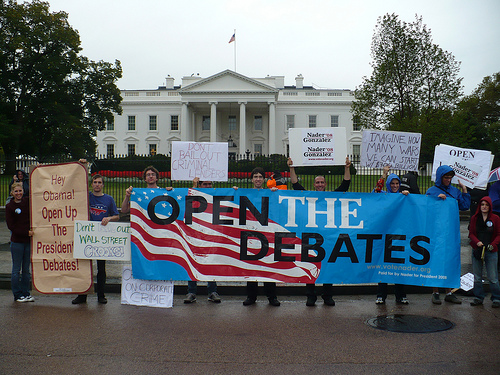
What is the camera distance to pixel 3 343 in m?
4.75

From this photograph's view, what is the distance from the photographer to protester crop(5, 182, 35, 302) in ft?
21.6

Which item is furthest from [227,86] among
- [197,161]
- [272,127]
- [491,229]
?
[491,229]

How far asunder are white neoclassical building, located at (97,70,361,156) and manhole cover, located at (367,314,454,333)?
5853cm

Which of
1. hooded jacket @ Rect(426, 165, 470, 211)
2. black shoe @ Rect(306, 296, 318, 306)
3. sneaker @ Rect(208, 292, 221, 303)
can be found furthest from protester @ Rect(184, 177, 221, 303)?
hooded jacket @ Rect(426, 165, 470, 211)

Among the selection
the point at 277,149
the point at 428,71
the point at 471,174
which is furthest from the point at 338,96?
the point at 471,174

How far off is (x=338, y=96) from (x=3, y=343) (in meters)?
66.5

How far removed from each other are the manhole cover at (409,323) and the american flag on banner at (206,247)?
3.54 ft

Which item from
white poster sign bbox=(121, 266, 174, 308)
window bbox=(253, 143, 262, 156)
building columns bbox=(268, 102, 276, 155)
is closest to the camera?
white poster sign bbox=(121, 266, 174, 308)

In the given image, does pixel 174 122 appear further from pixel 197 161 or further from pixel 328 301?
pixel 328 301

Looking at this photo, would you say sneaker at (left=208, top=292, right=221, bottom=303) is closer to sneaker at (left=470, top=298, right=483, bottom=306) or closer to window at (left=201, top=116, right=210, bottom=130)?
sneaker at (left=470, top=298, right=483, bottom=306)

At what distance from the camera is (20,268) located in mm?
6664

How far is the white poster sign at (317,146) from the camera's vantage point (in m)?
7.19

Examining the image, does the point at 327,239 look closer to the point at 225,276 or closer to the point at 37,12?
the point at 225,276

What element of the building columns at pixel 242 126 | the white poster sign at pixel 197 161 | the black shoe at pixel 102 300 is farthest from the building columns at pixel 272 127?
the black shoe at pixel 102 300
